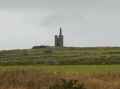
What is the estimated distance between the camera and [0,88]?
32.9m

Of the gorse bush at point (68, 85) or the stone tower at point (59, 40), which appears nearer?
the gorse bush at point (68, 85)

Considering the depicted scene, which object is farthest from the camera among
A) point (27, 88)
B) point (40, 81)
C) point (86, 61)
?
point (86, 61)

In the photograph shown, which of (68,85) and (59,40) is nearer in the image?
(68,85)

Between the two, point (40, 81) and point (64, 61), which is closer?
point (40, 81)

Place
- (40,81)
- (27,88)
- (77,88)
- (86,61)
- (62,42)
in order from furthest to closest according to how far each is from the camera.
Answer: (62,42) < (86,61) < (40,81) < (27,88) < (77,88)

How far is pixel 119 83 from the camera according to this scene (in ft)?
111

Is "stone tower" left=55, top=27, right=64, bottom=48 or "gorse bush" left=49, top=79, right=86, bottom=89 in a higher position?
"gorse bush" left=49, top=79, right=86, bottom=89

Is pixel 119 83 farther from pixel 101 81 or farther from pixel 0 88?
pixel 0 88

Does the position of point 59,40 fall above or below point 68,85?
below

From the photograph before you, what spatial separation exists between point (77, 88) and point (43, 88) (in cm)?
263

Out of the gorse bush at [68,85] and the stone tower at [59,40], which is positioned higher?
the gorse bush at [68,85]

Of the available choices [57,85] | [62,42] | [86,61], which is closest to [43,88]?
[57,85]

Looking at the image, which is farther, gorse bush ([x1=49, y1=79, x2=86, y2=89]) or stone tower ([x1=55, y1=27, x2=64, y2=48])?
stone tower ([x1=55, y1=27, x2=64, y2=48])

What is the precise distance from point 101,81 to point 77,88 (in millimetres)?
5158
